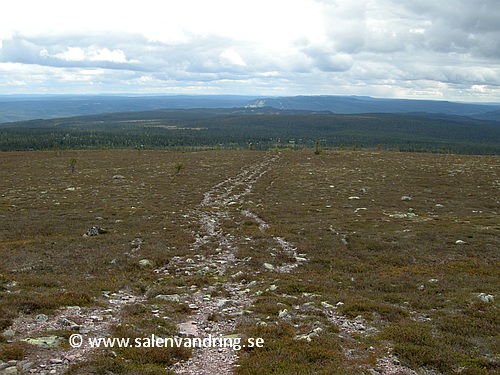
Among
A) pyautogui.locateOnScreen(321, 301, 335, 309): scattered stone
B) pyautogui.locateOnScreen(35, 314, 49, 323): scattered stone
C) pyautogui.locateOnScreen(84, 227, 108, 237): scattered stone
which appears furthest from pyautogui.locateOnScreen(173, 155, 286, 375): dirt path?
pyautogui.locateOnScreen(84, 227, 108, 237): scattered stone

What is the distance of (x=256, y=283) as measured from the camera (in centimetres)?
1680

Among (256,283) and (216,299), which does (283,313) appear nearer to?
(216,299)

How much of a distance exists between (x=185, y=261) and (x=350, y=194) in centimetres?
3030

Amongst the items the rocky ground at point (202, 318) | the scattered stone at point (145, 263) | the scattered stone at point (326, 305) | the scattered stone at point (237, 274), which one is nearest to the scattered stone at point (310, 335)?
the rocky ground at point (202, 318)

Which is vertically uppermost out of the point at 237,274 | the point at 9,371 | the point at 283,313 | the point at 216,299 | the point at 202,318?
the point at 9,371

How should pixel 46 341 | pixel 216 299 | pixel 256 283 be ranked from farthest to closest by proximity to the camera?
pixel 256 283 < pixel 216 299 < pixel 46 341

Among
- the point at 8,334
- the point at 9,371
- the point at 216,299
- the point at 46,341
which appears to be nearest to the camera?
the point at 9,371

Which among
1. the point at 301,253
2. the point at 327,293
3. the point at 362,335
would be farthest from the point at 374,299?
the point at 301,253

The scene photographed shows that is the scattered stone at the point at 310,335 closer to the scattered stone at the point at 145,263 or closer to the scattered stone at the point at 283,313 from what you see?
the scattered stone at the point at 283,313

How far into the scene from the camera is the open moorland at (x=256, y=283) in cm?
972

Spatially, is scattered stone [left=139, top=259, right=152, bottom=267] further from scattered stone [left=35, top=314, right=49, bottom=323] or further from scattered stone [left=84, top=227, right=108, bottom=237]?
scattered stone [left=84, top=227, right=108, bottom=237]

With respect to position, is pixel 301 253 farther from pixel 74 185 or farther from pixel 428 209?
pixel 74 185

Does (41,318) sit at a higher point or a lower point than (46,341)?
lower

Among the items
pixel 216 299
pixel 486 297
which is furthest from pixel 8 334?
pixel 486 297
